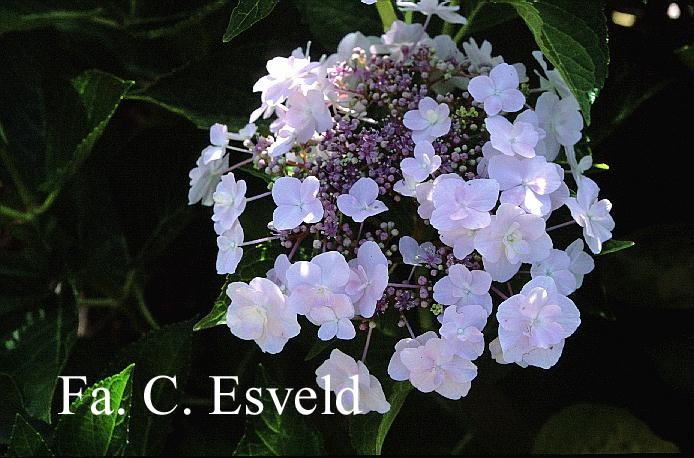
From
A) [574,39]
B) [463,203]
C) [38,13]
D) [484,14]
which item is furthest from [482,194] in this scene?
[38,13]

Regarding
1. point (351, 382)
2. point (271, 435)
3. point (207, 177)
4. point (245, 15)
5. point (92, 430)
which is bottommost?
point (271, 435)

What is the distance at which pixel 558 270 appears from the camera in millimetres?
742

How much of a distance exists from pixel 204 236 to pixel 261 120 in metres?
0.36

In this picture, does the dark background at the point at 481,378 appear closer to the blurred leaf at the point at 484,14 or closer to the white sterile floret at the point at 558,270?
the blurred leaf at the point at 484,14

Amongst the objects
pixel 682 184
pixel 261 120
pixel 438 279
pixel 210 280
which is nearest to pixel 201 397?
pixel 210 280

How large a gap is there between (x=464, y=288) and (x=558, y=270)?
0.29ft

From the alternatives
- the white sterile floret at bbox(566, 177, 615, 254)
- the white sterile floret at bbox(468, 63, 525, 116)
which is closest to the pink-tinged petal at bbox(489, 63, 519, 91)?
the white sterile floret at bbox(468, 63, 525, 116)

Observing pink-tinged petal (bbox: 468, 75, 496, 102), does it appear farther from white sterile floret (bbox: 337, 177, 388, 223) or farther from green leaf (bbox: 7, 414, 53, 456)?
green leaf (bbox: 7, 414, 53, 456)

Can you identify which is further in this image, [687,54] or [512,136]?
[687,54]

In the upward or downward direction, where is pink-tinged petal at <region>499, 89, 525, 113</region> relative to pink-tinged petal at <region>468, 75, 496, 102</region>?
downward

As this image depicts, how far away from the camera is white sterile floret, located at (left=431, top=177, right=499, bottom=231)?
0.69 m

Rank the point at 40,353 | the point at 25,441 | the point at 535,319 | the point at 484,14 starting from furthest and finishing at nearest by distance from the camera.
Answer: the point at 40,353
the point at 484,14
the point at 25,441
the point at 535,319

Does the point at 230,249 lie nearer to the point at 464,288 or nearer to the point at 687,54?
the point at 464,288

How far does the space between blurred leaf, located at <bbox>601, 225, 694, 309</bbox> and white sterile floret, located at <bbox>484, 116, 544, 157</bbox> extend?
0.45m
